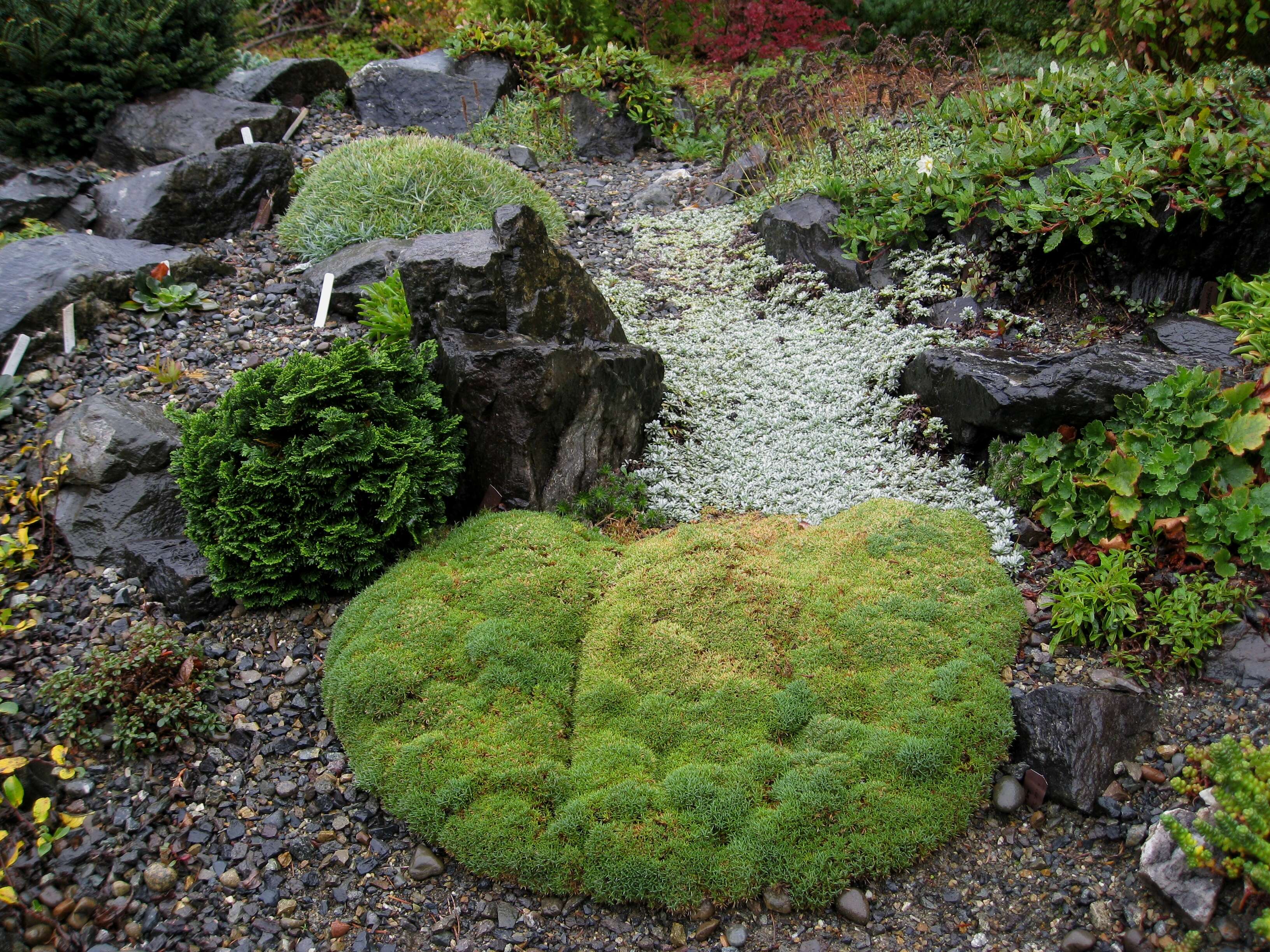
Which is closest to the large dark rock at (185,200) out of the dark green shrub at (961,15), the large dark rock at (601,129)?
the large dark rock at (601,129)

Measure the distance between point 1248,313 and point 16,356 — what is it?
29.1 feet

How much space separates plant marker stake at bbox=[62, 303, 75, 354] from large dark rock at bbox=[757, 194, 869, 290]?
20.9 ft

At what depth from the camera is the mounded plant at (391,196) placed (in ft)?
25.8

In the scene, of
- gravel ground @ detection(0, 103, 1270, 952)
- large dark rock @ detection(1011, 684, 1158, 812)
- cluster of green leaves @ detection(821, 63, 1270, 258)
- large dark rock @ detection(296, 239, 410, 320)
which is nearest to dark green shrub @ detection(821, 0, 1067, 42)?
cluster of green leaves @ detection(821, 63, 1270, 258)

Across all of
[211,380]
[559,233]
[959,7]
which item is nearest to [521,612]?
[211,380]

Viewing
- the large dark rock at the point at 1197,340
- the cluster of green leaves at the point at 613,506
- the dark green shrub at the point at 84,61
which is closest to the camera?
the large dark rock at the point at 1197,340

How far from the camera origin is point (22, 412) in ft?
19.3

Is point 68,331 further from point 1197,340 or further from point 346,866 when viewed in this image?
point 1197,340

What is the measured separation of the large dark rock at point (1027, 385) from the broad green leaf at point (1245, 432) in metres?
0.67

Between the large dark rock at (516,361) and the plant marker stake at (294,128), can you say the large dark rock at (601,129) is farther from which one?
the large dark rock at (516,361)

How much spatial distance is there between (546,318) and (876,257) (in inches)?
142

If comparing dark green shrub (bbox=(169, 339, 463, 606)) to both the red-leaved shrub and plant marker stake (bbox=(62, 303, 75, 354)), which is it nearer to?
plant marker stake (bbox=(62, 303, 75, 354))

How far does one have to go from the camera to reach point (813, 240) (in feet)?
27.0

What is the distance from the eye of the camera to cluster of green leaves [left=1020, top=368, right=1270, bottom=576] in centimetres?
453
